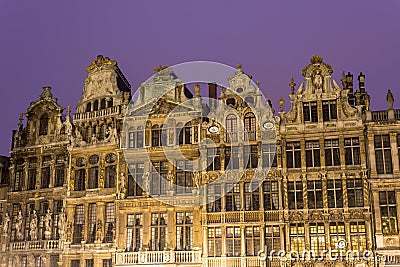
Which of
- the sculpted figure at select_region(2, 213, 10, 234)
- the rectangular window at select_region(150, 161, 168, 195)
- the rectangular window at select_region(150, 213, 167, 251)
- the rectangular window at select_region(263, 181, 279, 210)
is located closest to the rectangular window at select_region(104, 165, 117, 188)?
the rectangular window at select_region(150, 161, 168, 195)

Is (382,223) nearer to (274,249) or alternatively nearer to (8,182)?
(274,249)

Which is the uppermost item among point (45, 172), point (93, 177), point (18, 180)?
point (45, 172)

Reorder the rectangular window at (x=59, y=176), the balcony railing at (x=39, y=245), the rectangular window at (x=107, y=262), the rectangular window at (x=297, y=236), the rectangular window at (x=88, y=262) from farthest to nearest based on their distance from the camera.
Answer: the rectangular window at (x=59, y=176)
the balcony railing at (x=39, y=245)
the rectangular window at (x=88, y=262)
the rectangular window at (x=107, y=262)
the rectangular window at (x=297, y=236)

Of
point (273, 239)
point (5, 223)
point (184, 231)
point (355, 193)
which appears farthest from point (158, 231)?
point (355, 193)

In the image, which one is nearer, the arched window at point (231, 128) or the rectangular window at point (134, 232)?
the rectangular window at point (134, 232)

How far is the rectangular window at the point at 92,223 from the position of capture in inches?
1486

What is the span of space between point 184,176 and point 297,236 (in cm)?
832

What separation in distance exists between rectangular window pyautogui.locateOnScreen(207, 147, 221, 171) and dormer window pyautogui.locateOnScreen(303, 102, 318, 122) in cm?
611

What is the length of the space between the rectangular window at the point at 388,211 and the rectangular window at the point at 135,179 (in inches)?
607

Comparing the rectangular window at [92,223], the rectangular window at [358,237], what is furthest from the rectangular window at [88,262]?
the rectangular window at [358,237]

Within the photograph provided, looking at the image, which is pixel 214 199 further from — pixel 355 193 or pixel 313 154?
pixel 355 193

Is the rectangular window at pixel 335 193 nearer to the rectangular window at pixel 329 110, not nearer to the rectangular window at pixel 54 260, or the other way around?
the rectangular window at pixel 329 110

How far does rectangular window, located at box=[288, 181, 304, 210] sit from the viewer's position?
112 feet

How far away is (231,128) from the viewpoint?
36.8m
